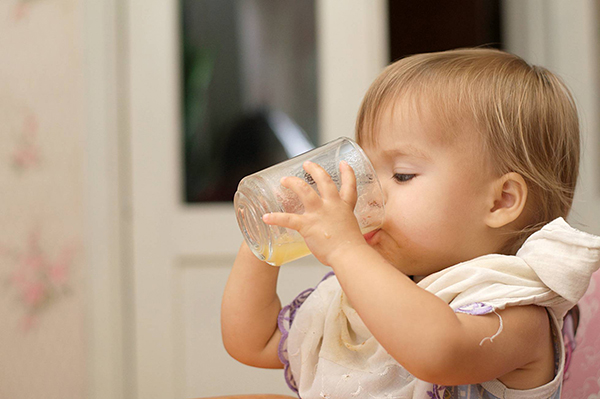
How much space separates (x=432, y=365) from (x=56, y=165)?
149 centimetres

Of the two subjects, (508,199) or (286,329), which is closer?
(508,199)

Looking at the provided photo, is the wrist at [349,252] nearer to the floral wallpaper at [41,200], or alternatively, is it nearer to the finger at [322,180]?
the finger at [322,180]

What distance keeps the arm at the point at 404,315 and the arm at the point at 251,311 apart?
8.6 inches

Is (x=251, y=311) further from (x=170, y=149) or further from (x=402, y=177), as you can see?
(x=170, y=149)

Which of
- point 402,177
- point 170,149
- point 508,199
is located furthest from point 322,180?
point 170,149

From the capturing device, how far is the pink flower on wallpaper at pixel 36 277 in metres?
1.66

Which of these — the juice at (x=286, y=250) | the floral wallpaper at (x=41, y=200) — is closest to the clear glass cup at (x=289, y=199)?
the juice at (x=286, y=250)

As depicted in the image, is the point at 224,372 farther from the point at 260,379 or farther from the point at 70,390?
the point at 70,390

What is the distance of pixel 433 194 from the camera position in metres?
0.68

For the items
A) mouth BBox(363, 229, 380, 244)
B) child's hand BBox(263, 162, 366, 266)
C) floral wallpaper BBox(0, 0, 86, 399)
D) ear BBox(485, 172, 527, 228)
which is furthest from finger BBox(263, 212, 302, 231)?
floral wallpaper BBox(0, 0, 86, 399)

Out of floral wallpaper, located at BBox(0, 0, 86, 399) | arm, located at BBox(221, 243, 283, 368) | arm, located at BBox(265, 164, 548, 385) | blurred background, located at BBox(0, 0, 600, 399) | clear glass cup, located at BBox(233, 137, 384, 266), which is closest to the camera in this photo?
arm, located at BBox(265, 164, 548, 385)

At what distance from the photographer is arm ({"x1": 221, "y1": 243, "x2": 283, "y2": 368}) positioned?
80 cm

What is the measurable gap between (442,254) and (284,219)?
8.4 inches

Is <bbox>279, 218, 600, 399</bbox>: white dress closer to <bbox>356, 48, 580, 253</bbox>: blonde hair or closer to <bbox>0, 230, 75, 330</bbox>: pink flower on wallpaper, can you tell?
A: <bbox>356, 48, 580, 253</bbox>: blonde hair
